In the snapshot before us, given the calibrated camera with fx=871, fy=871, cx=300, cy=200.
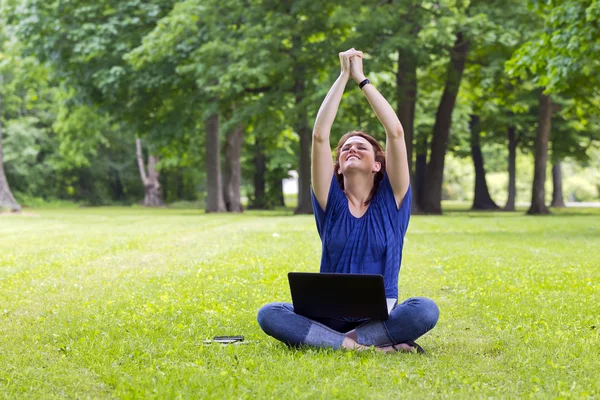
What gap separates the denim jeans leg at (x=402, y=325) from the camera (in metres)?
5.82

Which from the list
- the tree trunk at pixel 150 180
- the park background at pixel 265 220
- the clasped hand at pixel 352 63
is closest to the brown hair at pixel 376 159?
the clasped hand at pixel 352 63

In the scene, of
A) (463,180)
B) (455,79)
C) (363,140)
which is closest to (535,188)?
(455,79)

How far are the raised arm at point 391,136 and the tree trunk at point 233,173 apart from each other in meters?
34.7

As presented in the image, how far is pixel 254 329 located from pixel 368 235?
149 cm

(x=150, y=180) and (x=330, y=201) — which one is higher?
(x=150, y=180)

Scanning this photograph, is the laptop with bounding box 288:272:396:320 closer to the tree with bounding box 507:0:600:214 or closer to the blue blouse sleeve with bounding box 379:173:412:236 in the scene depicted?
the blue blouse sleeve with bounding box 379:173:412:236

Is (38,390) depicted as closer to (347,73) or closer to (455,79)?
(347,73)

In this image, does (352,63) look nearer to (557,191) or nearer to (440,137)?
(440,137)

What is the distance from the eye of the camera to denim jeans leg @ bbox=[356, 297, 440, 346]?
582 centimetres

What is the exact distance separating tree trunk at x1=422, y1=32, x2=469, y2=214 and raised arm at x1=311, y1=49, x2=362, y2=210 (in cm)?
2591

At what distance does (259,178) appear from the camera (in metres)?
50.1

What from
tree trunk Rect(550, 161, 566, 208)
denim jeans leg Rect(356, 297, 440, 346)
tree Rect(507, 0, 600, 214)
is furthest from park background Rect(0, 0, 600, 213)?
denim jeans leg Rect(356, 297, 440, 346)

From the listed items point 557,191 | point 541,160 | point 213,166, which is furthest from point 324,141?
point 557,191

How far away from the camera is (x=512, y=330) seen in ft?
22.3
